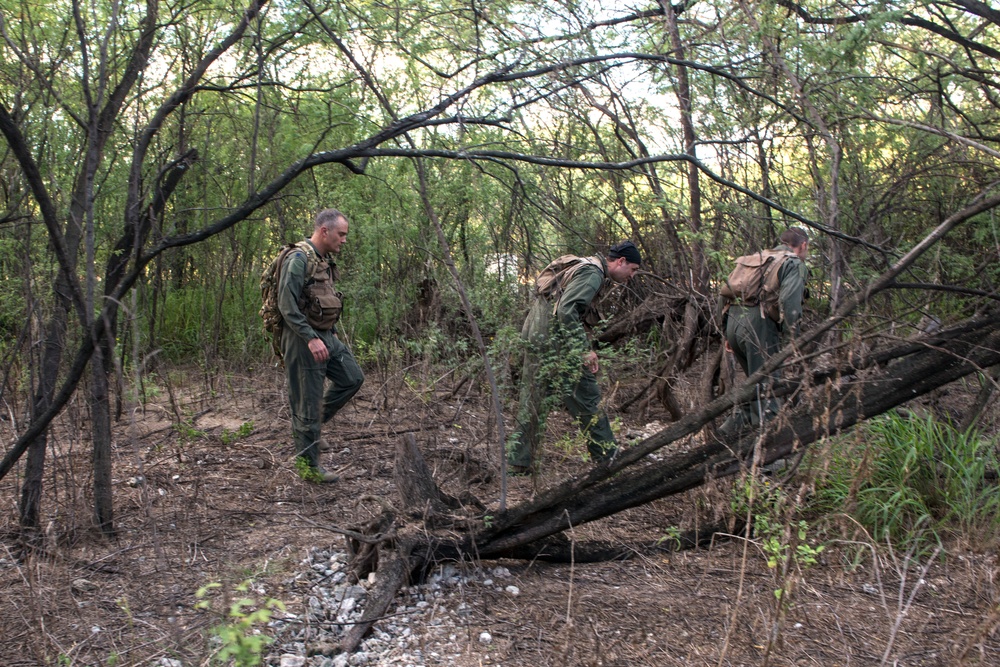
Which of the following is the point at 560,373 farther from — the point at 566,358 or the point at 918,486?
the point at 918,486

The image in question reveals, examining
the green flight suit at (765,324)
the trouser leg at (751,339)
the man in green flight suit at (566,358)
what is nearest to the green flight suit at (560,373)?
the man in green flight suit at (566,358)

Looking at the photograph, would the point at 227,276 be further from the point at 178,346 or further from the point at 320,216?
the point at 320,216

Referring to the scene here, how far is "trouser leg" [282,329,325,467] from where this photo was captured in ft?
19.3

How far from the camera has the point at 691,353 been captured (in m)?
7.81

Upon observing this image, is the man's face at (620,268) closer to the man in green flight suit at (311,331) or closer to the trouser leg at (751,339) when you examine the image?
the trouser leg at (751,339)

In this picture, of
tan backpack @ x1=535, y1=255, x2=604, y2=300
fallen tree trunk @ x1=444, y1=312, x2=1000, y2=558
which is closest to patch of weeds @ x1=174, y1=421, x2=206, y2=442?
tan backpack @ x1=535, y1=255, x2=604, y2=300

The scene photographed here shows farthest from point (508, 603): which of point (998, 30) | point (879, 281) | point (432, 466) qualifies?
point (998, 30)

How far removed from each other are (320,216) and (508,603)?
9.57 ft

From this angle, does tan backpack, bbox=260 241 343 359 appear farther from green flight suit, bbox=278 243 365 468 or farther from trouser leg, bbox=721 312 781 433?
trouser leg, bbox=721 312 781 433

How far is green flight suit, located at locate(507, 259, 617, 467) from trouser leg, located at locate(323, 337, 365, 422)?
1200 mm

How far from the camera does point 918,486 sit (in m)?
5.06

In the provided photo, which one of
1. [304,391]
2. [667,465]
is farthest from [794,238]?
[304,391]

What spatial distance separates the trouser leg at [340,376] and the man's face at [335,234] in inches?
27.0

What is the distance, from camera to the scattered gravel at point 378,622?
11.8 ft
